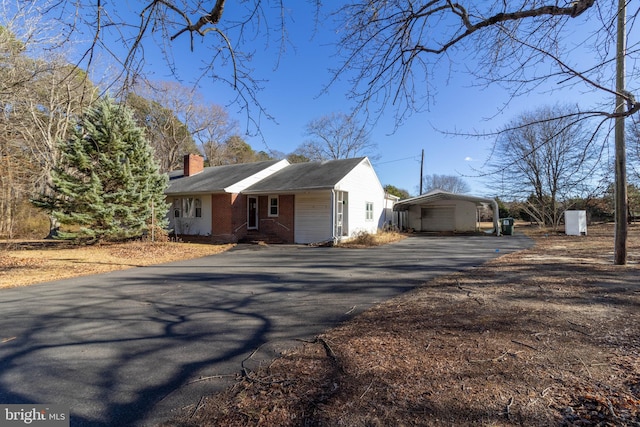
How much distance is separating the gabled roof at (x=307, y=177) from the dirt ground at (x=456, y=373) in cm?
1114

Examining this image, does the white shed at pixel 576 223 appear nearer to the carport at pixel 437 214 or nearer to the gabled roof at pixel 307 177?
the carport at pixel 437 214

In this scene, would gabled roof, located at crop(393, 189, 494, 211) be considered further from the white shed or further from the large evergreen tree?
the large evergreen tree

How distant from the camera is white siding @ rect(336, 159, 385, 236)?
17.1 metres

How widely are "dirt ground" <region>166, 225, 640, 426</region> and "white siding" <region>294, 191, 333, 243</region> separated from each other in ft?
36.8

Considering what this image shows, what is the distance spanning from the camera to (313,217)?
1614 cm

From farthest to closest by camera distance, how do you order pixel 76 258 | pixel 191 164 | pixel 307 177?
pixel 191 164
pixel 307 177
pixel 76 258

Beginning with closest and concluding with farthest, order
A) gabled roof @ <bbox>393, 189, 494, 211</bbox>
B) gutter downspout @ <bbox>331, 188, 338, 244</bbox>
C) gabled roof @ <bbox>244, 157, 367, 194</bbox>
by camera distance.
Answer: gutter downspout @ <bbox>331, 188, 338, 244</bbox>
gabled roof @ <bbox>244, 157, 367, 194</bbox>
gabled roof @ <bbox>393, 189, 494, 211</bbox>

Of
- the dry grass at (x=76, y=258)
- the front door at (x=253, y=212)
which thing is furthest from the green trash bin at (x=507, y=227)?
the dry grass at (x=76, y=258)

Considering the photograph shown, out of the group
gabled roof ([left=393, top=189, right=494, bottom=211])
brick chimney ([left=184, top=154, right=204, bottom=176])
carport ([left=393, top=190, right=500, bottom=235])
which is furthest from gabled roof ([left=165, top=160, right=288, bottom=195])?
carport ([left=393, top=190, right=500, bottom=235])

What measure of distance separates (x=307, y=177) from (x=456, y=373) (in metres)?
14.9

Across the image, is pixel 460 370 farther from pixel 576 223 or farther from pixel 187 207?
pixel 576 223

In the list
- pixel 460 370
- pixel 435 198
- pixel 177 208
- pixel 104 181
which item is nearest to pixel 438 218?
pixel 435 198

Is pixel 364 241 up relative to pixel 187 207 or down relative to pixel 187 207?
down

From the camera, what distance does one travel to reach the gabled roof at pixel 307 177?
1544 centimetres
